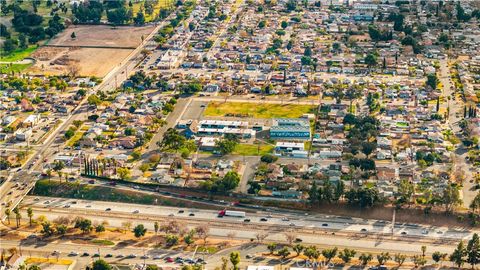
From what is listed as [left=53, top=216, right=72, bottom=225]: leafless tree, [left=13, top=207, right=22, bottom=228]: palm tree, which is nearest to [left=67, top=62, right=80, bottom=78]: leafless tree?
[left=13, top=207, right=22, bottom=228]: palm tree

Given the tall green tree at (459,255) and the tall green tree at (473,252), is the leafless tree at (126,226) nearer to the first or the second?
the tall green tree at (459,255)

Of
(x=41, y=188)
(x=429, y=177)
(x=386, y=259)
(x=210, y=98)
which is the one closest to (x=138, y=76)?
(x=210, y=98)

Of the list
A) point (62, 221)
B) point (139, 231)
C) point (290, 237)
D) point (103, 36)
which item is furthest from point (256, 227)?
point (103, 36)

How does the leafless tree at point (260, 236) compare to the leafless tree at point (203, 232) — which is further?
the leafless tree at point (260, 236)

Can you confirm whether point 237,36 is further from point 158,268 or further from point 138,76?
point 158,268

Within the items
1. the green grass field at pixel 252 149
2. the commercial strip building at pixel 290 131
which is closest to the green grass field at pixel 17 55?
the green grass field at pixel 252 149

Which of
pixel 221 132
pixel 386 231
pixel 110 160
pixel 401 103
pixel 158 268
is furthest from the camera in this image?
pixel 401 103
